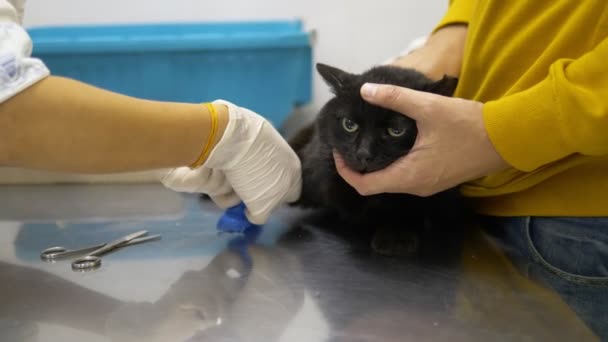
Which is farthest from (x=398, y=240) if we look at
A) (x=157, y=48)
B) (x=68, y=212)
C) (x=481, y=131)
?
(x=157, y=48)

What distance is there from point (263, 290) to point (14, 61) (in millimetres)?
432

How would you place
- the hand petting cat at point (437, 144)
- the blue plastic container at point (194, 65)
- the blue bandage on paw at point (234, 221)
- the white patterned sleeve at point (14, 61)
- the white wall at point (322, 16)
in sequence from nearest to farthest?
the white patterned sleeve at point (14, 61), the hand petting cat at point (437, 144), the blue bandage on paw at point (234, 221), the blue plastic container at point (194, 65), the white wall at point (322, 16)

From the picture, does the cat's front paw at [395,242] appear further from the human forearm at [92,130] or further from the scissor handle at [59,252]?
the scissor handle at [59,252]

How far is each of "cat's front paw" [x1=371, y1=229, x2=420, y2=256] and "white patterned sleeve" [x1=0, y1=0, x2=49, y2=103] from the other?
0.57m

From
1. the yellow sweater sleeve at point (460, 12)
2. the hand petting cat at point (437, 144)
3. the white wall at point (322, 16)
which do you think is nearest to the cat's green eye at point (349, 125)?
the hand petting cat at point (437, 144)

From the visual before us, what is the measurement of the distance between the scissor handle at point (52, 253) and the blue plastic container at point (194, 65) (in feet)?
2.08

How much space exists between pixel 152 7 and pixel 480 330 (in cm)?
146

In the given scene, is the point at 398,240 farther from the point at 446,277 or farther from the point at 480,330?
the point at 480,330

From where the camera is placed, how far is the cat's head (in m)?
0.87

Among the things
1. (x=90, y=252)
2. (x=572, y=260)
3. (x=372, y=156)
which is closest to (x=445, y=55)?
(x=372, y=156)

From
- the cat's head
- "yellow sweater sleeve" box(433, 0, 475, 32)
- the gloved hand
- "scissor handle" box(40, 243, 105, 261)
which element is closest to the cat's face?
the cat's head

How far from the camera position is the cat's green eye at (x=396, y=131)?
0.87m

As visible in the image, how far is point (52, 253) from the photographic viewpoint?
34.0 inches

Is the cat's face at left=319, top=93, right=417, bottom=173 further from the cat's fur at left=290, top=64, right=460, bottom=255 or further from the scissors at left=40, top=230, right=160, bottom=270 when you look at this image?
the scissors at left=40, top=230, right=160, bottom=270
